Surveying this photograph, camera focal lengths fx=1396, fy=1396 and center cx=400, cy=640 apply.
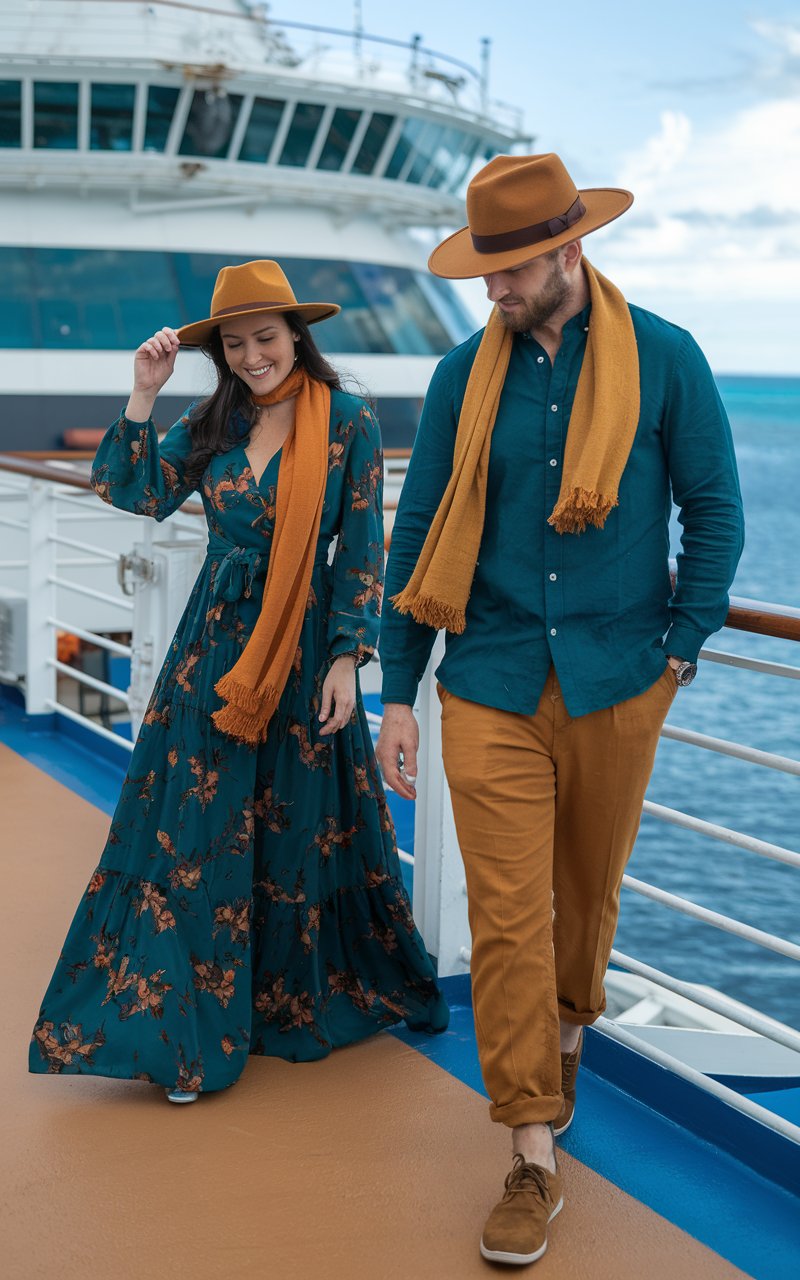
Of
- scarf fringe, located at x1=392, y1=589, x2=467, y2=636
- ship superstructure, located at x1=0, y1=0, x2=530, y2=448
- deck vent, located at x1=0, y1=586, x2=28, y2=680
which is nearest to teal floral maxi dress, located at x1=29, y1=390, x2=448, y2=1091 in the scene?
scarf fringe, located at x1=392, y1=589, x2=467, y2=636

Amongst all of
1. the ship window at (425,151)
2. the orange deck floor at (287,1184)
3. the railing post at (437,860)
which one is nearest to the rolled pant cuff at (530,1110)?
the orange deck floor at (287,1184)

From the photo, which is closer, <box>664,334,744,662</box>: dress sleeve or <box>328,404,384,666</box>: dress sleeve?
<box>664,334,744,662</box>: dress sleeve

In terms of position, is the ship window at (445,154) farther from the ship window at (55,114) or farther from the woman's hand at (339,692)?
the woman's hand at (339,692)

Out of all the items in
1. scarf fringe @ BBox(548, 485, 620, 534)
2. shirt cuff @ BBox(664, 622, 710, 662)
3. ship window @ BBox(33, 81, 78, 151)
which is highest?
ship window @ BBox(33, 81, 78, 151)

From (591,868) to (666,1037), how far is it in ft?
15.7

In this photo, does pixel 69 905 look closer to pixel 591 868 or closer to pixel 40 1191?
pixel 40 1191

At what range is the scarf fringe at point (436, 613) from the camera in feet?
6.70

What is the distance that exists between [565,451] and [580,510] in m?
0.11

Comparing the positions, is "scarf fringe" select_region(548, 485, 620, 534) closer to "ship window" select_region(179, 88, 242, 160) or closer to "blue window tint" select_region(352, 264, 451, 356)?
"ship window" select_region(179, 88, 242, 160)

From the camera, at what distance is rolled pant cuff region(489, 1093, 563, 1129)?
2.02m

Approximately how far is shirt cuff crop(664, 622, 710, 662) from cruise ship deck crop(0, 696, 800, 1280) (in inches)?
33.2

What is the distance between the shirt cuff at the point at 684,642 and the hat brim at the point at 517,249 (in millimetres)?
564

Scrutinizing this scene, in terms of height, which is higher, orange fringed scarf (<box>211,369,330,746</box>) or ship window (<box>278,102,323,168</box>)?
ship window (<box>278,102,323,168</box>)

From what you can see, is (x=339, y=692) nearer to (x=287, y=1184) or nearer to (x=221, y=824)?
A: (x=221, y=824)
